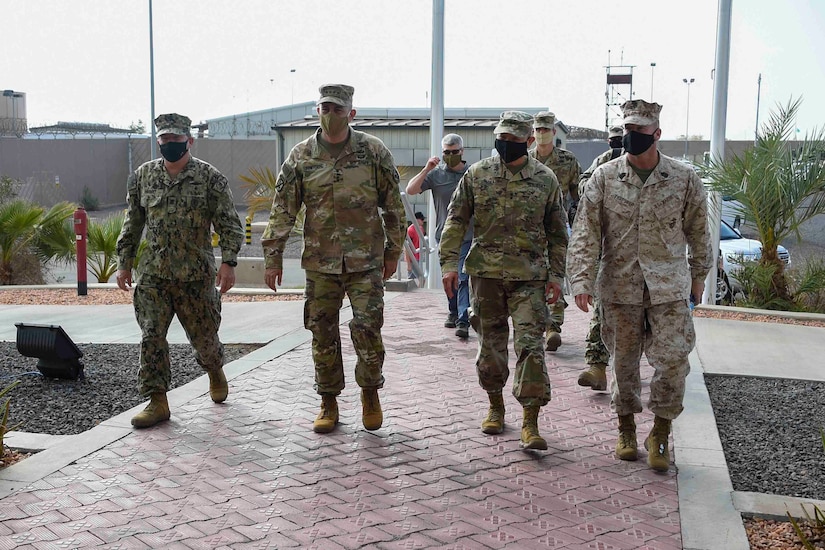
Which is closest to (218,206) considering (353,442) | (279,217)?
(279,217)

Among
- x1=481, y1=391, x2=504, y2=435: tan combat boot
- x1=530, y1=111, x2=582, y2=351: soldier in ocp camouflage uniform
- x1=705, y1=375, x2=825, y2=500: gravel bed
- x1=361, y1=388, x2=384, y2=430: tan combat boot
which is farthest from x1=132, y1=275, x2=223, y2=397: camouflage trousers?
x1=705, y1=375, x2=825, y2=500: gravel bed

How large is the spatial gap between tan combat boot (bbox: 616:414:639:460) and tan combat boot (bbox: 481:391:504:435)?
2.46 feet

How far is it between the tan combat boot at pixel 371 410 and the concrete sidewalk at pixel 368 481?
8 centimetres

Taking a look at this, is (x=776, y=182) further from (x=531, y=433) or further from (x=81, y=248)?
(x=81, y=248)

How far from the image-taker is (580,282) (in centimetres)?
496

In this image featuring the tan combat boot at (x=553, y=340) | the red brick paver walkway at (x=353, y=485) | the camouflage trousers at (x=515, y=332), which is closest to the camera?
the red brick paver walkway at (x=353, y=485)

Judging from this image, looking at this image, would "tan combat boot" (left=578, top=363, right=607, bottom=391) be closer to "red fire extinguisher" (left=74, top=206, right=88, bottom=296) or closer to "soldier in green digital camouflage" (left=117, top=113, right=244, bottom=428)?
"soldier in green digital camouflage" (left=117, top=113, right=244, bottom=428)

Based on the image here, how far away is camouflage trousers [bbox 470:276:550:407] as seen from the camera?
5270 millimetres

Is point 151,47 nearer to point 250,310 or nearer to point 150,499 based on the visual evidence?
point 250,310

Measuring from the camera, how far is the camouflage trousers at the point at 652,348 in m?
4.88

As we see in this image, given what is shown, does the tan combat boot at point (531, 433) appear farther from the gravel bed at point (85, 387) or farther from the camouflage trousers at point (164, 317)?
the gravel bed at point (85, 387)

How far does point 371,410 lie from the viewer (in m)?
5.61

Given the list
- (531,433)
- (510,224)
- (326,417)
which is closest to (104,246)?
(326,417)

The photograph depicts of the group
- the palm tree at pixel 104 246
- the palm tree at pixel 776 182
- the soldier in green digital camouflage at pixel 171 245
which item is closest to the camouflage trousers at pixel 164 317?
the soldier in green digital camouflage at pixel 171 245
